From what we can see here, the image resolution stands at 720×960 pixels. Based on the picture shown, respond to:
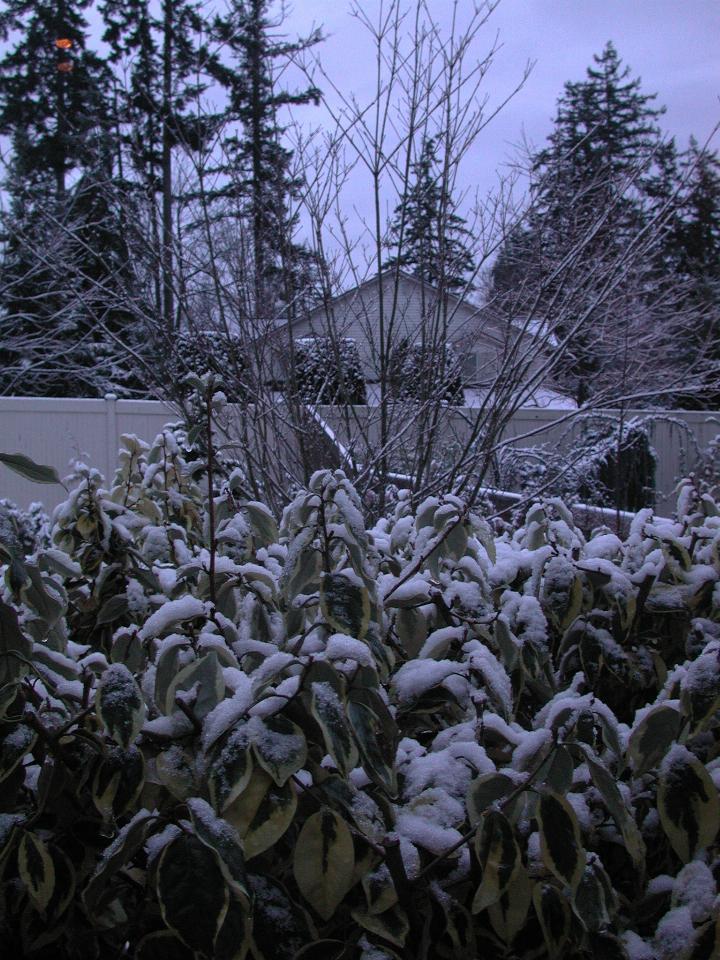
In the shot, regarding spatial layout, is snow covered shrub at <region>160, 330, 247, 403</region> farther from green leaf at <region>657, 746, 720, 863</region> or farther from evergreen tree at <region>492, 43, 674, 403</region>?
green leaf at <region>657, 746, 720, 863</region>

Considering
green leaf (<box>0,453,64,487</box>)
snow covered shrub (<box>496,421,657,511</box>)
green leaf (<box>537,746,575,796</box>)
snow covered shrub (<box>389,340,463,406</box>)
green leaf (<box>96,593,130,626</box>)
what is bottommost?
snow covered shrub (<box>496,421,657,511</box>)

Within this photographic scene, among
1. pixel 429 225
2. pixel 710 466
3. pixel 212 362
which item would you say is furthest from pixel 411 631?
pixel 710 466

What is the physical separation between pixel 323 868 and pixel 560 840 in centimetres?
27

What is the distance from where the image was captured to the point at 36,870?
1.02 m

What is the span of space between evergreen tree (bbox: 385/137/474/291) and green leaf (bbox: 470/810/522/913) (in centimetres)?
337

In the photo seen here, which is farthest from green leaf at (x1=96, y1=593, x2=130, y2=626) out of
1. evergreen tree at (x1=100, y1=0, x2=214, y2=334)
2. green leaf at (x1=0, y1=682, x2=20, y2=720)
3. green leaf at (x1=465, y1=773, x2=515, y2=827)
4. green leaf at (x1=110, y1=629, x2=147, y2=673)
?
evergreen tree at (x1=100, y1=0, x2=214, y2=334)

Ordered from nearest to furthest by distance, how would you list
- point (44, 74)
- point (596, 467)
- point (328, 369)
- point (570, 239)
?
point (328, 369)
point (570, 239)
point (596, 467)
point (44, 74)

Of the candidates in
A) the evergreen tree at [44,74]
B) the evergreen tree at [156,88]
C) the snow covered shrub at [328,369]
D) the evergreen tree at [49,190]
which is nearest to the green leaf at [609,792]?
the snow covered shrub at [328,369]

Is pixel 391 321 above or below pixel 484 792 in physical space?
above

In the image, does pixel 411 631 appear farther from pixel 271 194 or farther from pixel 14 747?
pixel 271 194

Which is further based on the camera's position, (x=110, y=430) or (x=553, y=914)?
(x=110, y=430)

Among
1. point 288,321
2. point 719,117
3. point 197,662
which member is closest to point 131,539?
point 197,662

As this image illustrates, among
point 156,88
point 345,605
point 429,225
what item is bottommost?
point 345,605

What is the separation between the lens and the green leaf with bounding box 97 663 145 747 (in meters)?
1.02
